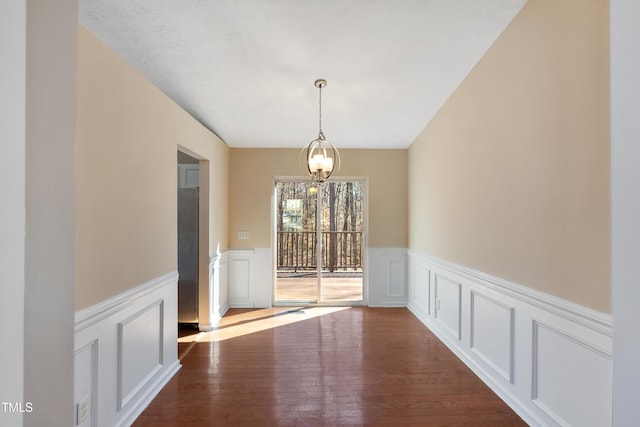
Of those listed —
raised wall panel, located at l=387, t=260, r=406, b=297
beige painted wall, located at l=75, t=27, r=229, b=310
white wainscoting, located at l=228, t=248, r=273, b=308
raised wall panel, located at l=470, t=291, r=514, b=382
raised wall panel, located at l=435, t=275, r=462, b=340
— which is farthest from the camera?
raised wall panel, located at l=387, t=260, r=406, b=297

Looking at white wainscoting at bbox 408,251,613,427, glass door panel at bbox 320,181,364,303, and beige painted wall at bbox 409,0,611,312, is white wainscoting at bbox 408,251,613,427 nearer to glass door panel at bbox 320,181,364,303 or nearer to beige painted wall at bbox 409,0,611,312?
beige painted wall at bbox 409,0,611,312

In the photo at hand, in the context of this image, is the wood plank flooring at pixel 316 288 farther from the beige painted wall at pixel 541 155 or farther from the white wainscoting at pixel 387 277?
the beige painted wall at pixel 541 155

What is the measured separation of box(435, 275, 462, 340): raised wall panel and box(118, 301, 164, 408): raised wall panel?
9.04ft

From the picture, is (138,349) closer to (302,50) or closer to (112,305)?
(112,305)

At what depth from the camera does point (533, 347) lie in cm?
214

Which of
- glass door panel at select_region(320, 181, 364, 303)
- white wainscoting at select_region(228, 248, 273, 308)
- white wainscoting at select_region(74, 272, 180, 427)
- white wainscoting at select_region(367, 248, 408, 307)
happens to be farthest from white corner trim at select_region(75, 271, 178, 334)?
white wainscoting at select_region(367, 248, 408, 307)

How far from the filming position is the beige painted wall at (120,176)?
180cm

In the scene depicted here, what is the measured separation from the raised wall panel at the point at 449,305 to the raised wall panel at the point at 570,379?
115 cm

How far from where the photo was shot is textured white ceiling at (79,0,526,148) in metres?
2.29

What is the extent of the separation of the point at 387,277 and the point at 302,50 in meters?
3.49

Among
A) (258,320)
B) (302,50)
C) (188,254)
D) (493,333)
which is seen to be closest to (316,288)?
(258,320)

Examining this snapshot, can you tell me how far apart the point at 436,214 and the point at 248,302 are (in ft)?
9.81

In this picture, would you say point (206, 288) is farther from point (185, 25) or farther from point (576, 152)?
point (576, 152)

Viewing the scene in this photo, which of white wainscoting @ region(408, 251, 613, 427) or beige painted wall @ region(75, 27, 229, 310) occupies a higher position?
beige painted wall @ region(75, 27, 229, 310)
